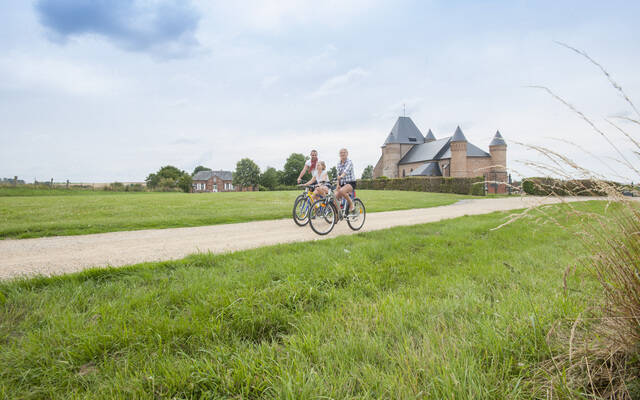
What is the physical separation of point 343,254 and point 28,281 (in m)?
3.77

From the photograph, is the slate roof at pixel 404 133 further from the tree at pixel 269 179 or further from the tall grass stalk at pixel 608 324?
the tall grass stalk at pixel 608 324

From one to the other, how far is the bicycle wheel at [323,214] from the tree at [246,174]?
85.6 m

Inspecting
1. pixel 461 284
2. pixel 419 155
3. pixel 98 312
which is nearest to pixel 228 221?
pixel 98 312

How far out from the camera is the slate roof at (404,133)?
→ 70400 mm

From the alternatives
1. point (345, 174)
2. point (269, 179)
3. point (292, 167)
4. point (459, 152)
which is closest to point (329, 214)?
point (345, 174)

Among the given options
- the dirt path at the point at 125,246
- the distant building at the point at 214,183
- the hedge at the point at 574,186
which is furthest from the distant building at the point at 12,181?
the distant building at the point at 214,183

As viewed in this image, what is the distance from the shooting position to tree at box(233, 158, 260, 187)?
3590 inches

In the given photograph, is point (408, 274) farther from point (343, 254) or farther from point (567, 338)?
point (567, 338)

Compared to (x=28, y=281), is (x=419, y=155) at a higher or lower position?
higher

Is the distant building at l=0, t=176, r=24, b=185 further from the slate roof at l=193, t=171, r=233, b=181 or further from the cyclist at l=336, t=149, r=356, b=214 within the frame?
the slate roof at l=193, t=171, r=233, b=181

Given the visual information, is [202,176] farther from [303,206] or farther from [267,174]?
[303,206]

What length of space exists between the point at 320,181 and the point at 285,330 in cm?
625

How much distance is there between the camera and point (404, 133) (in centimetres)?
7112

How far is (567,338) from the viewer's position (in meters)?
1.83
